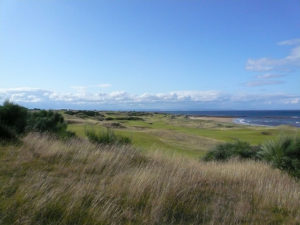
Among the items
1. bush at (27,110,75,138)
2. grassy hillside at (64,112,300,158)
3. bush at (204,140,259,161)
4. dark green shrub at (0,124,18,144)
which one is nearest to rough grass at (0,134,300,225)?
dark green shrub at (0,124,18,144)

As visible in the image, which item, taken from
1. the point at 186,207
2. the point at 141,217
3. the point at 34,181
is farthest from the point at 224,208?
the point at 34,181

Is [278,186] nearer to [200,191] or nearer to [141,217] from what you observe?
[200,191]

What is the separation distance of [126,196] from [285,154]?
23.2 feet

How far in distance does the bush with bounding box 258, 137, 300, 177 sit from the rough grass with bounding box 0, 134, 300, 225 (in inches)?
102

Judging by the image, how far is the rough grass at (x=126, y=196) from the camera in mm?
3711

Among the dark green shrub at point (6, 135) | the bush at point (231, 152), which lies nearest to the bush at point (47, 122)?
the dark green shrub at point (6, 135)

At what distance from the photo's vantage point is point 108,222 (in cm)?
359

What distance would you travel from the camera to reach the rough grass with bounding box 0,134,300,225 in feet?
12.2

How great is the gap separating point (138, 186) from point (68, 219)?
1.47m

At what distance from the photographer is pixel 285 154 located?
367 inches

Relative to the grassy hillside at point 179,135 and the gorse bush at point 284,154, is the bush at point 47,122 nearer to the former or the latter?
the grassy hillside at point 179,135

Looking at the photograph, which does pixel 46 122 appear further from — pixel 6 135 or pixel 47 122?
pixel 6 135

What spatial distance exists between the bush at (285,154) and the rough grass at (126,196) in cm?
260

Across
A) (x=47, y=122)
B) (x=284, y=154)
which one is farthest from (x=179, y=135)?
(x=284, y=154)
